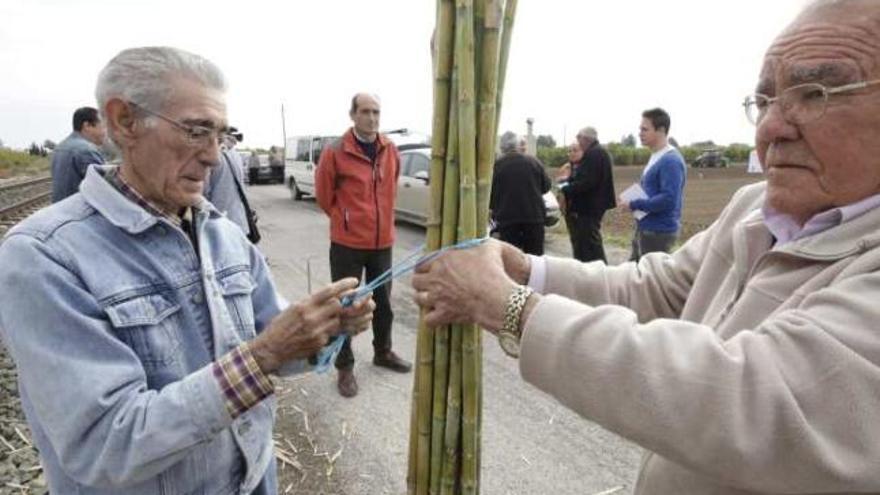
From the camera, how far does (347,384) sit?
432 centimetres

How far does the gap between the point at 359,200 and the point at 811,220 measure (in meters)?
3.54

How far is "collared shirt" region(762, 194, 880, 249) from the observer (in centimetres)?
117

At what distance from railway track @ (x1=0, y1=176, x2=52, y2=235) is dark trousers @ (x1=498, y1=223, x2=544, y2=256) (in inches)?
360

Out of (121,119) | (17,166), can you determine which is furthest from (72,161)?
(17,166)

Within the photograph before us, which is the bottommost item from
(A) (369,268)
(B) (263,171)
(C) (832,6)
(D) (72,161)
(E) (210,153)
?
(B) (263,171)

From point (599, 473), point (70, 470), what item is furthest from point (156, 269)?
point (599, 473)

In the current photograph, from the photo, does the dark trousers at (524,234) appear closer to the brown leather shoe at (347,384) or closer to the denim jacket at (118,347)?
the brown leather shoe at (347,384)

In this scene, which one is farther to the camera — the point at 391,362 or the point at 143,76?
the point at 391,362

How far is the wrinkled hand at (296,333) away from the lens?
4.50ft

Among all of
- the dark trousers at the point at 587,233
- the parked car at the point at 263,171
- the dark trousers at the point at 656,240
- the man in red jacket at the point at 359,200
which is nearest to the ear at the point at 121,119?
the man in red jacket at the point at 359,200

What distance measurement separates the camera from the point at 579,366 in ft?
3.64

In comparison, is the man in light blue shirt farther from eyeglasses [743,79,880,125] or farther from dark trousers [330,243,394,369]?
eyeglasses [743,79,880,125]

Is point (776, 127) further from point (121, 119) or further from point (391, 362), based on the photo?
point (391, 362)

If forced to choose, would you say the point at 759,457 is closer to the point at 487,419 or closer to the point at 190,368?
the point at 190,368
